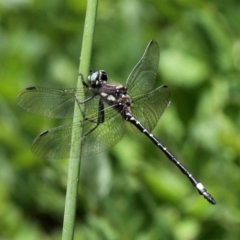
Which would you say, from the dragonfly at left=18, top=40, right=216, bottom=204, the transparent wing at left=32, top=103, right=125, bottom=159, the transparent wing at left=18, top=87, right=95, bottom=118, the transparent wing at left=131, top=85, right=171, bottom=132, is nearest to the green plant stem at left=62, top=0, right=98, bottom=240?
the dragonfly at left=18, top=40, right=216, bottom=204

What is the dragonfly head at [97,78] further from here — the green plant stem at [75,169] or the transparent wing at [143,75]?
the green plant stem at [75,169]

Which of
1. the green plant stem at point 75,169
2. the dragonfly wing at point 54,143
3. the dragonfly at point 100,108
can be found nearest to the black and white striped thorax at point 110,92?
the dragonfly at point 100,108

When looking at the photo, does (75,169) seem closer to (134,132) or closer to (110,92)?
(110,92)

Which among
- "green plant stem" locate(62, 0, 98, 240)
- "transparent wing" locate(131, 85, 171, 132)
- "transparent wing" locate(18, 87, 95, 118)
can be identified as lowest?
"green plant stem" locate(62, 0, 98, 240)

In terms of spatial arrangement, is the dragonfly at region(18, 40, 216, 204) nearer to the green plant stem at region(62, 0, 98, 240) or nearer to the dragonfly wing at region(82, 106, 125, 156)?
the dragonfly wing at region(82, 106, 125, 156)

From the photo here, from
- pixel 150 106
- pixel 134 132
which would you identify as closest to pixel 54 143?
pixel 150 106

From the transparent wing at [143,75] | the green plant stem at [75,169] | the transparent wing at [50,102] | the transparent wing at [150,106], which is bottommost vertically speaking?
the green plant stem at [75,169]

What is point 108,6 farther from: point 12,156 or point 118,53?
point 12,156
